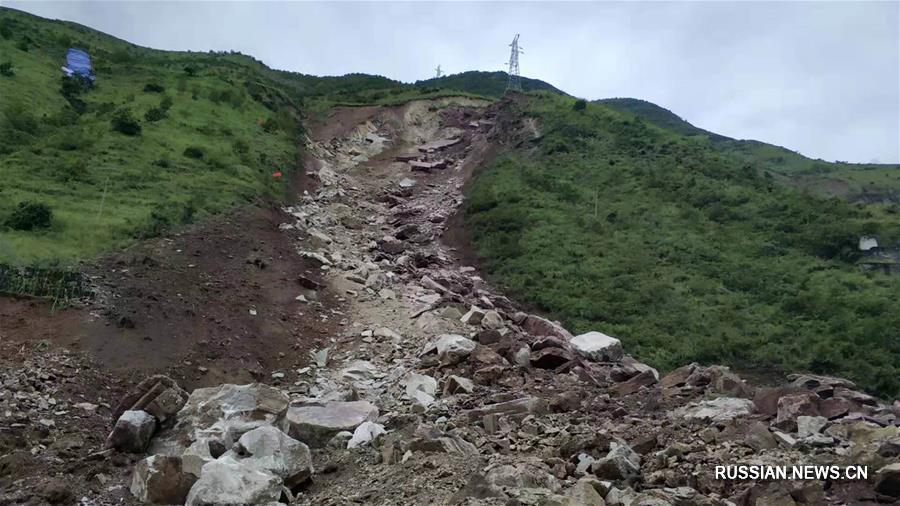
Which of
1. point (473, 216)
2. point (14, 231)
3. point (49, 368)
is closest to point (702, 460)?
point (49, 368)

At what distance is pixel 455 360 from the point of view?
12.5 metres

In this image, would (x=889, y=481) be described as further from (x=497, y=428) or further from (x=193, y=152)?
(x=193, y=152)

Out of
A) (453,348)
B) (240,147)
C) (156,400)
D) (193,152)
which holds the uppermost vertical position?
(240,147)

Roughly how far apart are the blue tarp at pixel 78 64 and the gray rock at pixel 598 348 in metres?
30.3

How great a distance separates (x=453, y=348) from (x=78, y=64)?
32.3m

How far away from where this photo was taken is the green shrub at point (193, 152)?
25.0 metres

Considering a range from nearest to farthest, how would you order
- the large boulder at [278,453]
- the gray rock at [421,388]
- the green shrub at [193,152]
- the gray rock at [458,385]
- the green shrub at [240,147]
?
the large boulder at [278,453], the gray rock at [421,388], the gray rock at [458,385], the green shrub at [193,152], the green shrub at [240,147]

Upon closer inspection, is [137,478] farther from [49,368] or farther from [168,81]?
[168,81]

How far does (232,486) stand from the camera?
22.7 ft

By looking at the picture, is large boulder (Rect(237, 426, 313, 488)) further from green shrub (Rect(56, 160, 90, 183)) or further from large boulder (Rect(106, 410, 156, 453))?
green shrub (Rect(56, 160, 90, 183))

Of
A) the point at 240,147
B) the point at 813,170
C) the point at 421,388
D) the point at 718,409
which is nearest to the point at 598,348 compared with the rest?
the point at 421,388

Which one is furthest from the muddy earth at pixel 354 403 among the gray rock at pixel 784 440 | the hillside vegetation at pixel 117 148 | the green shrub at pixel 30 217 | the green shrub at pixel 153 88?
the green shrub at pixel 153 88

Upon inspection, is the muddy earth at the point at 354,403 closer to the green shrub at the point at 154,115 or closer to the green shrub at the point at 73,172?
the green shrub at the point at 73,172

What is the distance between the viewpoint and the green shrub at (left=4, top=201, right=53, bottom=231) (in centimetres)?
1493
